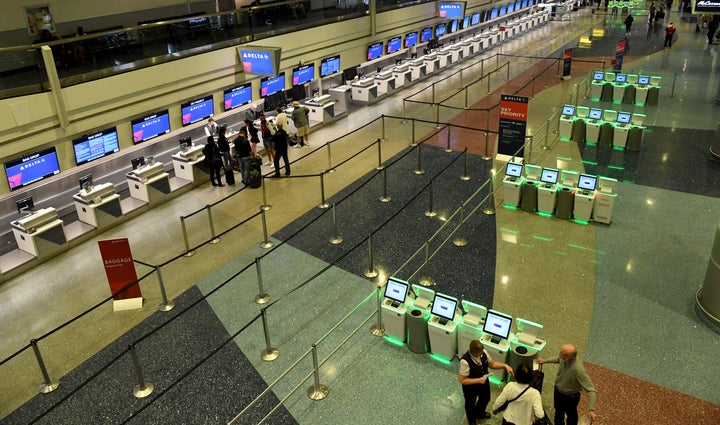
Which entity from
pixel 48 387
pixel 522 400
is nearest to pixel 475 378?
pixel 522 400

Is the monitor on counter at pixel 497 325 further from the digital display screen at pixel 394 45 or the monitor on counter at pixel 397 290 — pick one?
the digital display screen at pixel 394 45

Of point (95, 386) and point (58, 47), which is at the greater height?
point (58, 47)

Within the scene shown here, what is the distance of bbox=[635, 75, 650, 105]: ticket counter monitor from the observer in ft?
57.2

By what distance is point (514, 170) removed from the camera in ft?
36.0

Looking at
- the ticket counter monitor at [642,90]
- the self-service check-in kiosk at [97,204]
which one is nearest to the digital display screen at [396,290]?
the self-service check-in kiosk at [97,204]

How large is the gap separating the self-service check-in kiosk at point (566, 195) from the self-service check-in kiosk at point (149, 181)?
8522 millimetres

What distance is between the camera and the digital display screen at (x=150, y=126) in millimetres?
11328

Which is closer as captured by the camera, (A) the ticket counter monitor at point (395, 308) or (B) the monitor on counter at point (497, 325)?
(B) the monitor on counter at point (497, 325)

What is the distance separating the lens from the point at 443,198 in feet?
37.8

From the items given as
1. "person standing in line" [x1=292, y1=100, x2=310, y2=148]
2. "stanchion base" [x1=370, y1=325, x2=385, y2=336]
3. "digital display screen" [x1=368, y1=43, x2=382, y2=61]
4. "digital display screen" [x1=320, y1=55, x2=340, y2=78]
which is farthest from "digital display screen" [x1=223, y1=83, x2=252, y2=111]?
"stanchion base" [x1=370, y1=325, x2=385, y2=336]

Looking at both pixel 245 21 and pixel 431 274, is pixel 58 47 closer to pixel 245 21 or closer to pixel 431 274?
pixel 245 21

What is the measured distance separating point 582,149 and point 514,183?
4486 millimetres

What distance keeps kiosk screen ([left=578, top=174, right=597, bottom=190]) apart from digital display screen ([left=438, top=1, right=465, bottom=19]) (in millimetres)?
14367

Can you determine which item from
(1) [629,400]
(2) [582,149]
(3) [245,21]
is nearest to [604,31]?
(2) [582,149]
